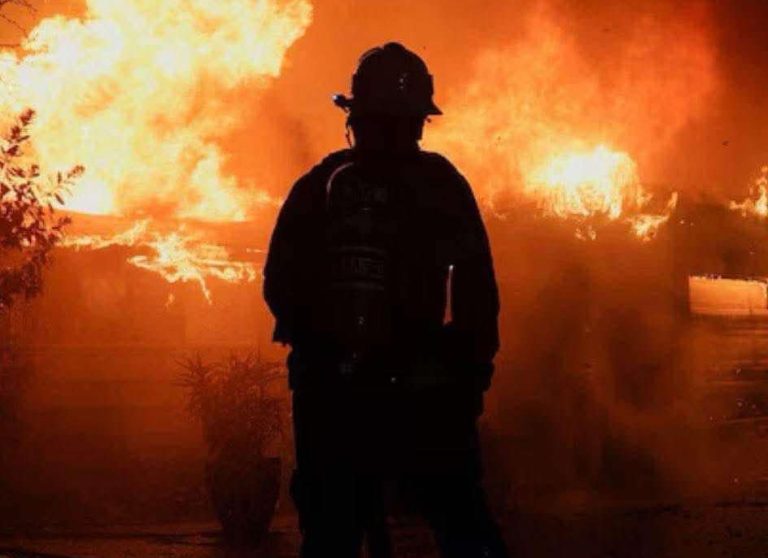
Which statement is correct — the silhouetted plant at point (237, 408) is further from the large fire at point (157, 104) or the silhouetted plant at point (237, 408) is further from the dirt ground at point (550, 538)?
the large fire at point (157, 104)

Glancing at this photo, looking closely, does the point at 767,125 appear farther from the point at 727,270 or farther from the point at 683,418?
the point at 683,418

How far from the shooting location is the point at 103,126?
14.5m

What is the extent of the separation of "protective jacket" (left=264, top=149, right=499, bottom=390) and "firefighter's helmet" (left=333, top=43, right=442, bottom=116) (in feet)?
0.43

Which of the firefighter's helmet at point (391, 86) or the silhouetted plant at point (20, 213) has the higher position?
the silhouetted plant at point (20, 213)

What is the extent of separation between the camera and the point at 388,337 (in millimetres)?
3162

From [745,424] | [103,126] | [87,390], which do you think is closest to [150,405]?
[87,390]

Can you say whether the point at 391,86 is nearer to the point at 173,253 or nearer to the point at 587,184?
the point at 173,253

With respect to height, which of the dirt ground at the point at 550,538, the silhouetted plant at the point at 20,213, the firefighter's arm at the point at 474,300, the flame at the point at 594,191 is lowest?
the dirt ground at the point at 550,538

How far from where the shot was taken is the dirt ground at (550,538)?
6.96m

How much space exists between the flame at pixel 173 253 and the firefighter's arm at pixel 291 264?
36.7 ft

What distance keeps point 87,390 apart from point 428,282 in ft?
38.2

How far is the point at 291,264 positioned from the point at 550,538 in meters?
4.71

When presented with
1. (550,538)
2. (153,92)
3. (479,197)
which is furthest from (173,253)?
(550,538)

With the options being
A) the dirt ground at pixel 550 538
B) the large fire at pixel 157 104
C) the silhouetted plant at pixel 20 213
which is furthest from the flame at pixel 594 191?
the silhouetted plant at pixel 20 213
